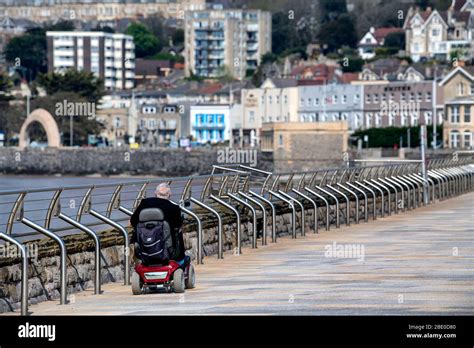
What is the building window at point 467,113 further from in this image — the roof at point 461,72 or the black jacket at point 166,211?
the black jacket at point 166,211

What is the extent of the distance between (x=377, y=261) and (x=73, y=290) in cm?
508

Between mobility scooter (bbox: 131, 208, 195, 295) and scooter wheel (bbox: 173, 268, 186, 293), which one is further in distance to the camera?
scooter wheel (bbox: 173, 268, 186, 293)

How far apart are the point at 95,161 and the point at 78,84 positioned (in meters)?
19.9

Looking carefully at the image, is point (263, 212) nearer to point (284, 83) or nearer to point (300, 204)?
point (300, 204)

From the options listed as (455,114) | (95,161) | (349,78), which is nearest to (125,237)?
(455,114)

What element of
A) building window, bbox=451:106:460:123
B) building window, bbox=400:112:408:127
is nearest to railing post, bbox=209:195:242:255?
building window, bbox=451:106:460:123

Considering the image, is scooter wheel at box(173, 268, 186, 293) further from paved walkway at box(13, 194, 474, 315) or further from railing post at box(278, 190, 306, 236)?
railing post at box(278, 190, 306, 236)

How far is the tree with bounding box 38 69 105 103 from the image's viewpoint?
19050 centimetres

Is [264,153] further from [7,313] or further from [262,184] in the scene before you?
[7,313]

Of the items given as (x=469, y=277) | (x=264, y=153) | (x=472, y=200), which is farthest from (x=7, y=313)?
(x=264, y=153)

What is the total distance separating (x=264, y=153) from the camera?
5955 inches

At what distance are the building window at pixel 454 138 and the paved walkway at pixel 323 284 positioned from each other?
108 metres

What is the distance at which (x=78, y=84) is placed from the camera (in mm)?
191500

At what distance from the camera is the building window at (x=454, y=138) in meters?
139
